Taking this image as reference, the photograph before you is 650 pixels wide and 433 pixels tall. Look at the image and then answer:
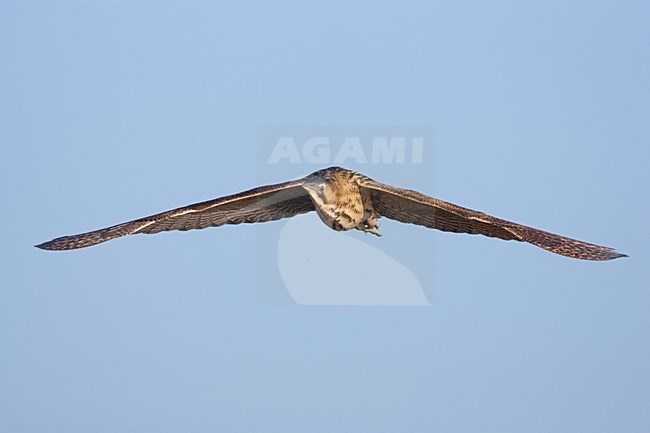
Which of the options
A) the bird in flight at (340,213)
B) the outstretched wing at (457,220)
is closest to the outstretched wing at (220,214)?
the bird in flight at (340,213)

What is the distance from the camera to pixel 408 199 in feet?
117

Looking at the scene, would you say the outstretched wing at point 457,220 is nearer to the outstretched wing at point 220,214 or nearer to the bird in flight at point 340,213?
the bird in flight at point 340,213

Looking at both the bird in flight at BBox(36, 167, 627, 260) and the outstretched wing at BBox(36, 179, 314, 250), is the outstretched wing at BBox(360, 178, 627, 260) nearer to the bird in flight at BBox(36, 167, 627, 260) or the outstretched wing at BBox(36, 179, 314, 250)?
the bird in flight at BBox(36, 167, 627, 260)

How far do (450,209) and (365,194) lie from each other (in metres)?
2.41

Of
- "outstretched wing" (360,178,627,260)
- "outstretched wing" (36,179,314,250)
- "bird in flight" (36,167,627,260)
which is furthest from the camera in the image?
"outstretched wing" (36,179,314,250)

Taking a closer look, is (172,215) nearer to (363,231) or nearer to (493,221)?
(363,231)

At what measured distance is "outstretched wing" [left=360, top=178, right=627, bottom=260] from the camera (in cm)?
3438

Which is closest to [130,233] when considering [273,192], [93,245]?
[93,245]

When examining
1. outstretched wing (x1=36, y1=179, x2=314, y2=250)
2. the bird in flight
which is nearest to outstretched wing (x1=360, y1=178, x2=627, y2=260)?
the bird in flight

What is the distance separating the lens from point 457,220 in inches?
1421

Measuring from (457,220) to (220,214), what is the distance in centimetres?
589

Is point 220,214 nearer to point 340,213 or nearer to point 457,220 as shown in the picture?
point 340,213

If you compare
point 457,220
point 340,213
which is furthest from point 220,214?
point 457,220

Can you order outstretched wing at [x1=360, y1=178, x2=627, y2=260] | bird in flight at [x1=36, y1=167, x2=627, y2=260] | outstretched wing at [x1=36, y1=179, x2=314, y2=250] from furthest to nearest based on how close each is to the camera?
outstretched wing at [x1=36, y1=179, x2=314, y2=250], bird in flight at [x1=36, y1=167, x2=627, y2=260], outstretched wing at [x1=360, y1=178, x2=627, y2=260]
